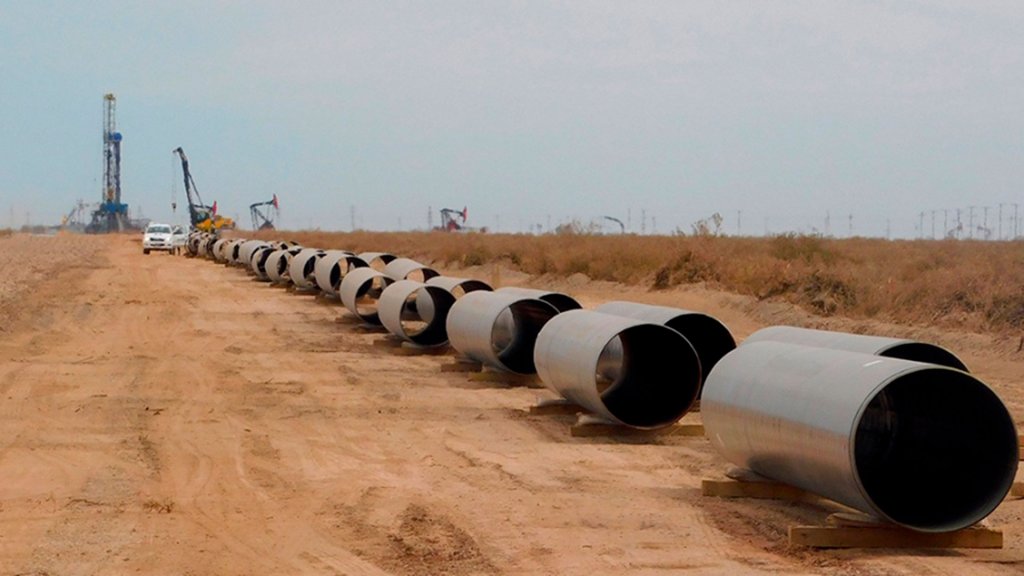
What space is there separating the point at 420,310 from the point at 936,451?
1529 cm

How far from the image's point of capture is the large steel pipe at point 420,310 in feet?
75.7

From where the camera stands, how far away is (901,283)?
2823 cm

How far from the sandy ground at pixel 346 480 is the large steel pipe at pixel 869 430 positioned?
416mm

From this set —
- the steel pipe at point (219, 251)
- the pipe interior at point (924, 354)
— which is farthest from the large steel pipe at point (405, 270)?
the steel pipe at point (219, 251)

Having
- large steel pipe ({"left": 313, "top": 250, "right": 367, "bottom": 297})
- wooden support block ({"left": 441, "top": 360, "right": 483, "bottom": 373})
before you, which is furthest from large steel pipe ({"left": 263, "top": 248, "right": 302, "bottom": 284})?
wooden support block ({"left": 441, "top": 360, "right": 483, "bottom": 373})

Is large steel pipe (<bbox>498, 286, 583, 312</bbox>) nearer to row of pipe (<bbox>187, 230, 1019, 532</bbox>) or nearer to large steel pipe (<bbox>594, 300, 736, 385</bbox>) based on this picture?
large steel pipe (<bbox>594, 300, 736, 385</bbox>)

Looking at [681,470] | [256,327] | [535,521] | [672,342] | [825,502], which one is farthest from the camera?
[256,327]

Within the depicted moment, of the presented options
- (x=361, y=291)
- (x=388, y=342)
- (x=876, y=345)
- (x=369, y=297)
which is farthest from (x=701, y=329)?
(x=369, y=297)

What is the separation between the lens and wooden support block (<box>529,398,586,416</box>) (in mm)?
15398

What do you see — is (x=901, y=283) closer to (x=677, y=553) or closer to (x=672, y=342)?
(x=672, y=342)

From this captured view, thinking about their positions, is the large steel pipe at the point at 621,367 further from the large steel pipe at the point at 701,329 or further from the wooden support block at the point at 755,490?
the wooden support block at the point at 755,490

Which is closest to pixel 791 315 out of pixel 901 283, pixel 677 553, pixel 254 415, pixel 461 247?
pixel 901 283

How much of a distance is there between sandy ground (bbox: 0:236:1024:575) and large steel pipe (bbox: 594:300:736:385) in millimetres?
1736

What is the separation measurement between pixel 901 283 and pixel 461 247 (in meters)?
31.6
